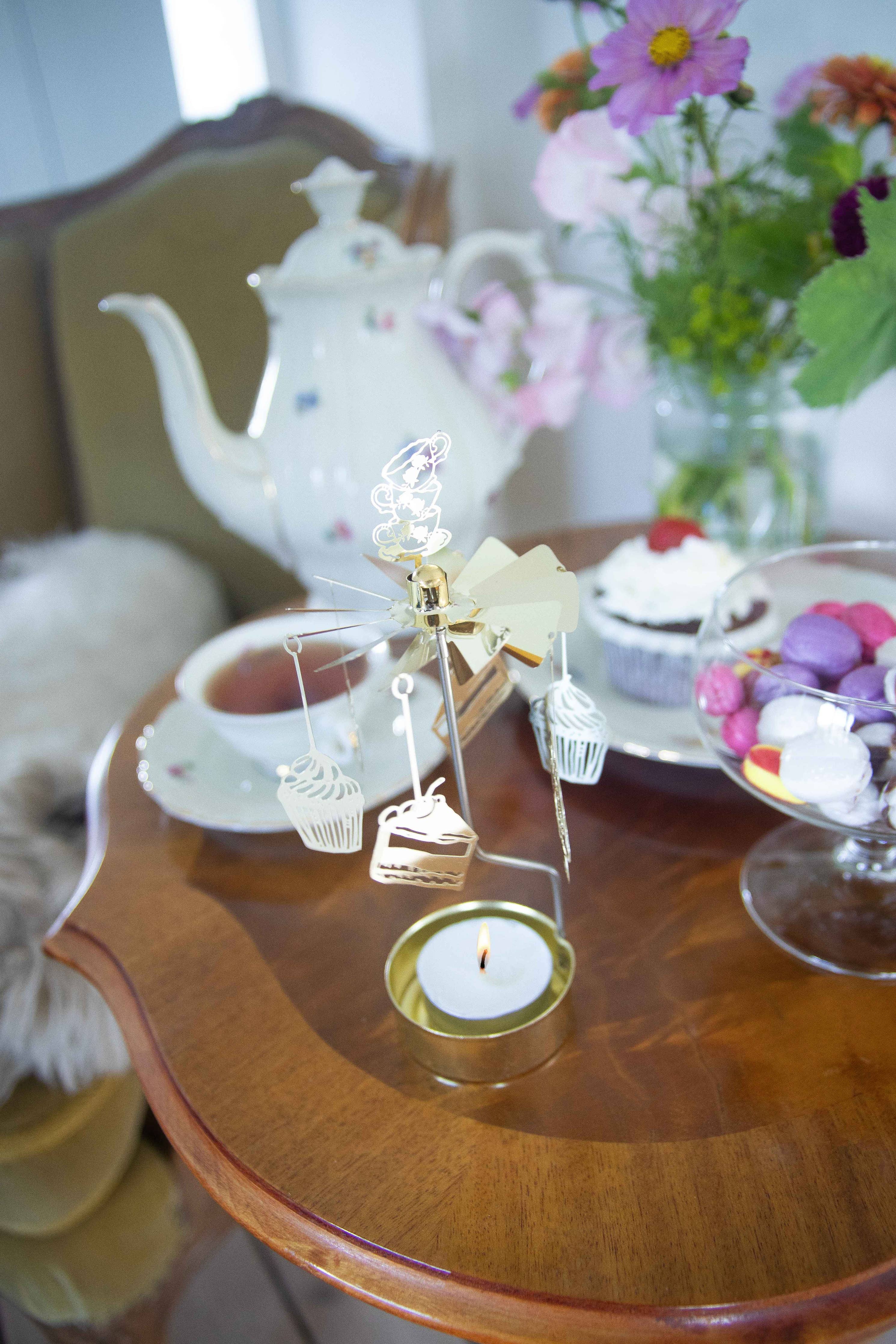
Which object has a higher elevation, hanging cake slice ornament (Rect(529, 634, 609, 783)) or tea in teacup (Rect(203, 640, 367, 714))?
hanging cake slice ornament (Rect(529, 634, 609, 783))

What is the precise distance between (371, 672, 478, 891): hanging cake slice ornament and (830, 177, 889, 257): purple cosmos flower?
1.20ft

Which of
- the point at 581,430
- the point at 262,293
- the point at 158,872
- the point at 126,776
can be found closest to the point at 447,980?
the point at 158,872

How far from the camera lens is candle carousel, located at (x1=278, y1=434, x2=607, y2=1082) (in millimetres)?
338

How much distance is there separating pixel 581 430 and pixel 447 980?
2.82ft

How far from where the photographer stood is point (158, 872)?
0.55 meters

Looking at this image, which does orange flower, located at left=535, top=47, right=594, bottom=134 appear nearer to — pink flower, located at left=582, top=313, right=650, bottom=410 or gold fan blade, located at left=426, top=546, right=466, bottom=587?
pink flower, located at left=582, top=313, right=650, bottom=410

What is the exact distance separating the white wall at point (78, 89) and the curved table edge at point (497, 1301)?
159 centimetres

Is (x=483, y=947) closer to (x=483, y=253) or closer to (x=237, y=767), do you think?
(x=237, y=767)

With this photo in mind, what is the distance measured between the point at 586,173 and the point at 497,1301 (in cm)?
62

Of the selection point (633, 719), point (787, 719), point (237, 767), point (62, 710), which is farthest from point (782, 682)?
point (62, 710)

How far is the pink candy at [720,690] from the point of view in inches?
17.3

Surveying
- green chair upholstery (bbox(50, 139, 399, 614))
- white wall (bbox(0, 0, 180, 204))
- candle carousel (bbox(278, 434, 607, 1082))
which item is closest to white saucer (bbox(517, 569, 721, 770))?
candle carousel (bbox(278, 434, 607, 1082))

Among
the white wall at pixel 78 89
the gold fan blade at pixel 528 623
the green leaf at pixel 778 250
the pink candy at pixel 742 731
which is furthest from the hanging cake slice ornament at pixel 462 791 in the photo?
the white wall at pixel 78 89

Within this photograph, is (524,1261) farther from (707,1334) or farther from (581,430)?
(581,430)
